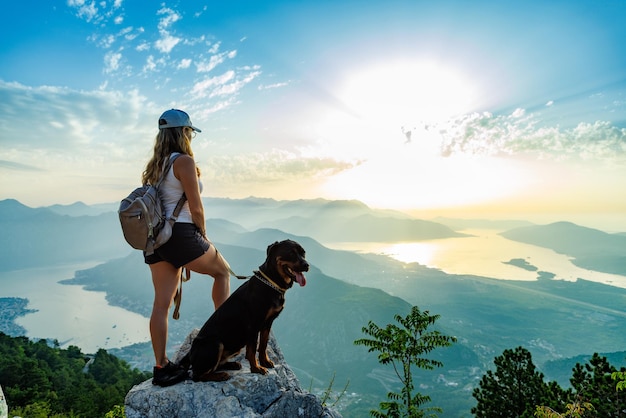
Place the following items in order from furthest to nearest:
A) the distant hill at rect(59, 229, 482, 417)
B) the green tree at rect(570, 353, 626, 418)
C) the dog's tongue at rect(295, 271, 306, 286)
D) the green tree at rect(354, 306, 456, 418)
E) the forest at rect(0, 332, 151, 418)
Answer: the distant hill at rect(59, 229, 482, 417), the forest at rect(0, 332, 151, 418), the green tree at rect(570, 353, 626, 418), the green tree at rect(354, 306, 456, 418), the dog's tongue at rect(295, 271, 306, 286)

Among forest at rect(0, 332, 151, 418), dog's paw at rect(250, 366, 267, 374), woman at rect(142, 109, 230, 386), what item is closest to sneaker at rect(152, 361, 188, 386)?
woman at rect(142, 109, 230, 386)

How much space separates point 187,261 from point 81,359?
185 ft

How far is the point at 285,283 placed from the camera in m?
3.94

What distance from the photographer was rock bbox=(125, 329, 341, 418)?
12.6 ft

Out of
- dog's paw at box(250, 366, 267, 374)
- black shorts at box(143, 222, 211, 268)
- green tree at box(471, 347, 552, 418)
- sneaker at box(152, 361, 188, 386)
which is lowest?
green tree at box(471, 347, 552, 418)

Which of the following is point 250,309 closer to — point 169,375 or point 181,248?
point 181,248

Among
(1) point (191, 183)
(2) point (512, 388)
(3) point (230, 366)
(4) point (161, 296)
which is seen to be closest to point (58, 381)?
(2) point (512, 388)

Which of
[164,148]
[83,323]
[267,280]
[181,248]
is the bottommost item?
[83,323]

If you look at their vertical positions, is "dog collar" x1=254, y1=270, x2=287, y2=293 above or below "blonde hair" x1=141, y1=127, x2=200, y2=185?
below

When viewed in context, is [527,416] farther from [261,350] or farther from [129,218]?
[129,218]

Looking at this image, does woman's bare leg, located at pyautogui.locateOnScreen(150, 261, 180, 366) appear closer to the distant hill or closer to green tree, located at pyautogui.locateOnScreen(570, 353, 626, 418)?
green tree, located at pyautogui.locateOnScreen(570, 353, 626, 418)

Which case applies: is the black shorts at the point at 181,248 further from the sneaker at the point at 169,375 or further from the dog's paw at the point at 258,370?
the dog's paw at the point at 258,370

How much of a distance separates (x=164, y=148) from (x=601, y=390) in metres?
13.1

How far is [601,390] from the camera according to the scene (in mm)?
10250
